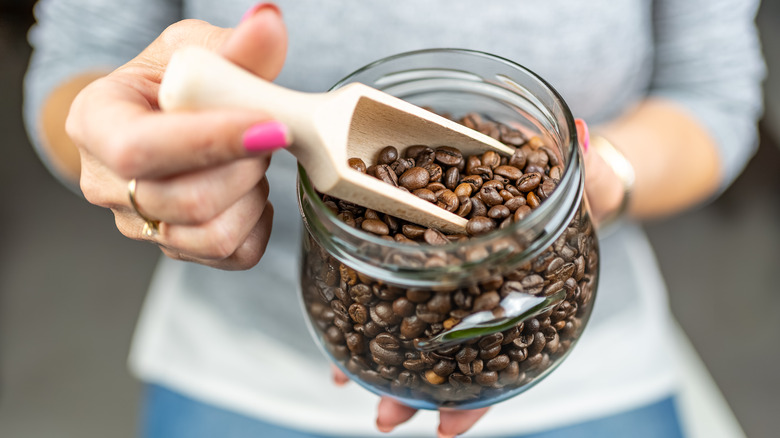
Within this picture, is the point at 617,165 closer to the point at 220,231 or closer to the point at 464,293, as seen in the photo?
the point at 464,293

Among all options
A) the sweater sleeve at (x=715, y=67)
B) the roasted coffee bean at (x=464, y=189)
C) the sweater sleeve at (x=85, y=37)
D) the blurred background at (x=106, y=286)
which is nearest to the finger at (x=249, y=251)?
the roasted coffee bean at (x=464, y=189)

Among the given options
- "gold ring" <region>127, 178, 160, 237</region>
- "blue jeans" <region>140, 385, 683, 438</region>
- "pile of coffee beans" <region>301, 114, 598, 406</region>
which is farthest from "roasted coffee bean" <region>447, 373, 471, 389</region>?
"blue jeans" <region>140, 385, 683, 438</region>

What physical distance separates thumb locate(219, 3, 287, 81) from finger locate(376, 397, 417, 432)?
0.45 m

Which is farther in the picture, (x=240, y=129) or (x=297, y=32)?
(x=297, y=32)

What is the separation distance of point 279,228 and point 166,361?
1.32 feet

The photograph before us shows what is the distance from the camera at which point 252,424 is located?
1.29 meters

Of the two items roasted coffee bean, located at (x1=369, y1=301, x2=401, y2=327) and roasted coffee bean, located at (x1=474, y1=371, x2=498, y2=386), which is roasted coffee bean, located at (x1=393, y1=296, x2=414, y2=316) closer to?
roasted coffee bean, located at (x1=369, y1=301, x2=401, y2=327)

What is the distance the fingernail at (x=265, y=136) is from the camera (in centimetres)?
53

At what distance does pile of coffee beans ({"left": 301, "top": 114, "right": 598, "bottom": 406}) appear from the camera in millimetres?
592

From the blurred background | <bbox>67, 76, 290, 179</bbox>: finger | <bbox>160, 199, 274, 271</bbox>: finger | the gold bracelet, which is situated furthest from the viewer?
the blurred background

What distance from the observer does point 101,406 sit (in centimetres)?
205

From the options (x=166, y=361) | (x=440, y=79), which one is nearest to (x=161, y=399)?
(x=166, y=361)

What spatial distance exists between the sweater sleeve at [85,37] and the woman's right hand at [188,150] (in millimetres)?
473

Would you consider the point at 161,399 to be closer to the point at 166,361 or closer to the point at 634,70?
the point at 166,361
